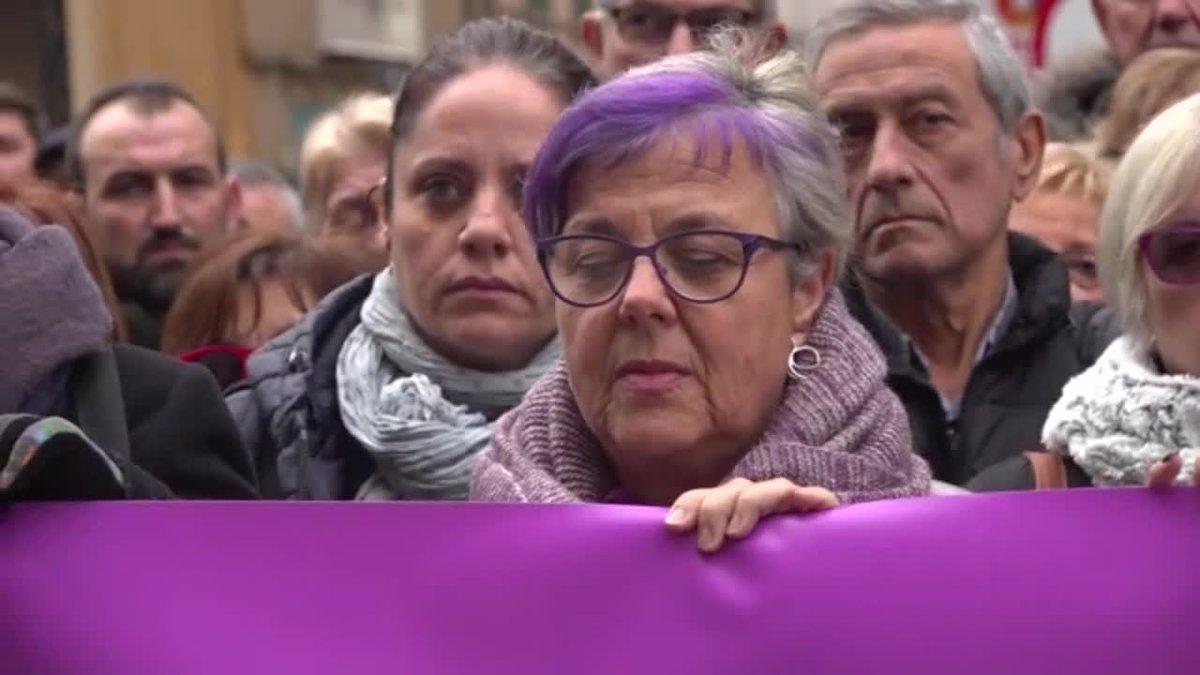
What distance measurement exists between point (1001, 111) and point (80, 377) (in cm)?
180

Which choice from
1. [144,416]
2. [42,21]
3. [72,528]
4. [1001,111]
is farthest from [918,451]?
[42,21]

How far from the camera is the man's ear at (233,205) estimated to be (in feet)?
24.3

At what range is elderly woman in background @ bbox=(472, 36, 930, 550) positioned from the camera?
3.64 m

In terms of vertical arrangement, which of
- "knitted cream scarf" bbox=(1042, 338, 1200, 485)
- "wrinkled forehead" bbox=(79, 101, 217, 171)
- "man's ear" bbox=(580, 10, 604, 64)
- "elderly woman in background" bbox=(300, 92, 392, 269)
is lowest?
"wrinkled forehead" bbox=(79, 101, 217, 171)

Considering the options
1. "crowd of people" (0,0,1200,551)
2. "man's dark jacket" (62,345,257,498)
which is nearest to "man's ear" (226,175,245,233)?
"crowd of people" (0,0,1200,551)

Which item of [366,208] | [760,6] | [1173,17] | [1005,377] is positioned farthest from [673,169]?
[1173,17]

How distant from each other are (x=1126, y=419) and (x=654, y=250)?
27.3 inches

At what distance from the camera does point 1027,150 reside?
5203 millimetres

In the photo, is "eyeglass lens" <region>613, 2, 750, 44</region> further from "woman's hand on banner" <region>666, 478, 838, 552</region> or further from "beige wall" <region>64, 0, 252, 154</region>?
"beige wall" <region>64, 0, 252, 154</region>

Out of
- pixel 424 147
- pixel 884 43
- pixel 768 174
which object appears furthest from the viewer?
pixel 884 43

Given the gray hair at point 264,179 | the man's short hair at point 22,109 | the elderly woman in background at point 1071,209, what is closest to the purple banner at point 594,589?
the elderly woman in background at point 1071,209

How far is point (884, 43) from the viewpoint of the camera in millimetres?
5020

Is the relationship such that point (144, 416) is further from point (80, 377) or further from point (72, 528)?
point (72, 528)

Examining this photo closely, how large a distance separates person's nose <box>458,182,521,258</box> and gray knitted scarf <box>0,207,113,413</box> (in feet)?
2.20
